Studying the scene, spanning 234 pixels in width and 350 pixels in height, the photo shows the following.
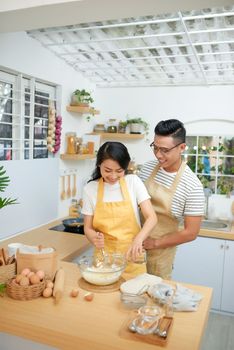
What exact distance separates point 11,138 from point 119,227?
1.31 metres

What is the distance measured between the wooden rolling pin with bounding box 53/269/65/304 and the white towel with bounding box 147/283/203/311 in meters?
0.36

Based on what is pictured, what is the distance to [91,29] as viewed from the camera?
2346 millimetres

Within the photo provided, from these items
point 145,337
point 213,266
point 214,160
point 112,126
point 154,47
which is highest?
point 154,47

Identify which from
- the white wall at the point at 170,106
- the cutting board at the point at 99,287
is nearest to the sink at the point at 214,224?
the white wall at the point at 170,106

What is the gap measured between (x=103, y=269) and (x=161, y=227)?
0.45 metres

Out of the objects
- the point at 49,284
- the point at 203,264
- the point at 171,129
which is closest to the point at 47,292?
the point at 49,284

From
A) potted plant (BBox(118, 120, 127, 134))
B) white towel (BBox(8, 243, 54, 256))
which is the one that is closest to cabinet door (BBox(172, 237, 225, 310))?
potted plant (BBox(118, 120, 127, 134))

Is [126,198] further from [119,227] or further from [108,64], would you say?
[108,64]

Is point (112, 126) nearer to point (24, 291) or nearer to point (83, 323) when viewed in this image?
point (24, 291)

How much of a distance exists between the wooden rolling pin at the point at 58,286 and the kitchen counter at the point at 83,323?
0.08 ft

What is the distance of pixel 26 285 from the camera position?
1379 millimetres

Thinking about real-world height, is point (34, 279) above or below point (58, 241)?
above

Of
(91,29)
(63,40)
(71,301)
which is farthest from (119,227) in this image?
(63,40)

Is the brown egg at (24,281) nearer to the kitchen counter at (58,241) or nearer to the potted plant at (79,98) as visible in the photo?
the kitchen counter at (58,241)
